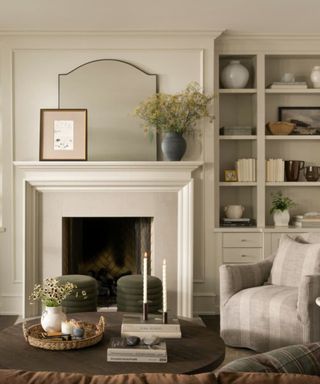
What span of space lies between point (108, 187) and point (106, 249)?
0.74 meters

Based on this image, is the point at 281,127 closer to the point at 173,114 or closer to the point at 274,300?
the point at 173,114

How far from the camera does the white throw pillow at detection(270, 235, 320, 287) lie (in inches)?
157

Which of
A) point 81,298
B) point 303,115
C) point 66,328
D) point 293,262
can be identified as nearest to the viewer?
point 66,328

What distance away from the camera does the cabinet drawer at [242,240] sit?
17.5 feet

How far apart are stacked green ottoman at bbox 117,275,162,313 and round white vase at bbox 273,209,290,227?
139 centimetres

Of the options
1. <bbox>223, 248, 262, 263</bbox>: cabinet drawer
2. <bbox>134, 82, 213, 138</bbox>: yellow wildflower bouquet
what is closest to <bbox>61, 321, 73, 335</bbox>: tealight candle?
<bbox>134, 82, 213, 138</bbox>: yellow wildflower bouquet

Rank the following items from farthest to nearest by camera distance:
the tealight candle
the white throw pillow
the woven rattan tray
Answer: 1. the white throw pillow
2. the tealight candle
3. the woven rattan tray

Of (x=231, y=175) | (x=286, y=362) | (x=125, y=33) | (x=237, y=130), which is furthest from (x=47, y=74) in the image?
(x=286, y=362)

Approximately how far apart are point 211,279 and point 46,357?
286 cm

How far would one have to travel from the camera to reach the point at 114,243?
Result: 220 inches

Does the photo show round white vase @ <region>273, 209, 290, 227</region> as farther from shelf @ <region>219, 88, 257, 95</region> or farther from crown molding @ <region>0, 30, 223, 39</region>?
crown molding @ <region>0, 30, 223, 39</region>

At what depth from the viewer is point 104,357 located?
8.64ft

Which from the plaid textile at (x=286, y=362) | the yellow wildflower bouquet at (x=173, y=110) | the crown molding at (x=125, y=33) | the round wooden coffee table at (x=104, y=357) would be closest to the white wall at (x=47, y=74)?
the crown molding at (x=125, y=33)

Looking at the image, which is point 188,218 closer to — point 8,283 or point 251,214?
point 251,214
